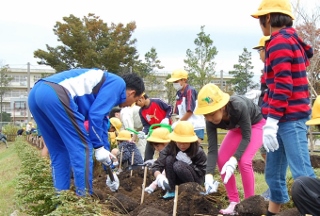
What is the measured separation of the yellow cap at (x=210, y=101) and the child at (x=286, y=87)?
43 centimetres

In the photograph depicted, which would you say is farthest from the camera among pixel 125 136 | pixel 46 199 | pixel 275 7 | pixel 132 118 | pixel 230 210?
pixel 132 118

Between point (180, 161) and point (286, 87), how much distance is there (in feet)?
5.82

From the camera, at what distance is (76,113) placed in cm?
332

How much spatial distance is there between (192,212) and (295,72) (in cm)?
154

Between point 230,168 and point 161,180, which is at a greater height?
point 230,168

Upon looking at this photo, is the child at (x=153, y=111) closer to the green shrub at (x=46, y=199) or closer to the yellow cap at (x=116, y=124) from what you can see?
the yellow cap at (x=116, y=124)

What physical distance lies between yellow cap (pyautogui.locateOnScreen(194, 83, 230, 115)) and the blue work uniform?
688 millimetres

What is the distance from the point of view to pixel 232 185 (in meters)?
3.76

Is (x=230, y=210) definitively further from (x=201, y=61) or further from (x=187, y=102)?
(x=201, y=61)

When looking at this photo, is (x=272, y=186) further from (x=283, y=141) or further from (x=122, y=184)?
(x=122, y=184)

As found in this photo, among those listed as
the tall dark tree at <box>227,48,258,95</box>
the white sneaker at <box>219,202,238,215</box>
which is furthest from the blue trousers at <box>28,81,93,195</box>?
the tall dark tree at <box>227,48,258,95</box>

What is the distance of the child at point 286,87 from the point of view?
2.72 metres

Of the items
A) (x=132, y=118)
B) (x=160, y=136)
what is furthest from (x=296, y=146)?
(x=132, y=118)

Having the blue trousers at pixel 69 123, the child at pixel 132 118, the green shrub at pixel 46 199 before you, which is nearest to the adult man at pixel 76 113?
the blue trousers at pixel 69 123
